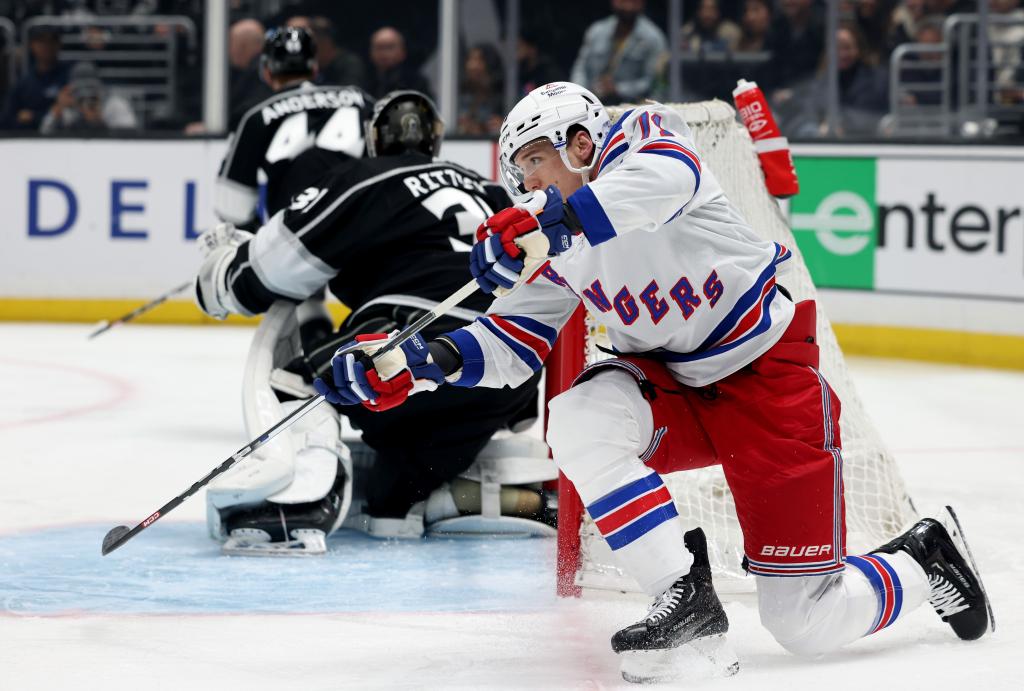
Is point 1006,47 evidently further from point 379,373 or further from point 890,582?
point 379,373

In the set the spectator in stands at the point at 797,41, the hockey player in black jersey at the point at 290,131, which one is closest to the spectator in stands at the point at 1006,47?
the spectator in stands at the point at 797,41

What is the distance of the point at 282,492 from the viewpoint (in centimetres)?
317

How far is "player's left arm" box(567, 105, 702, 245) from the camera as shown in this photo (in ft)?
7.08

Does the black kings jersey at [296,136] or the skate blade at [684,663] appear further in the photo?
the black kings jersey at [296,136]

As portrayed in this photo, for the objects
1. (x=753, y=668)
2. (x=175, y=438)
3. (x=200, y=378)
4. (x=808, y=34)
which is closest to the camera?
(x=753, y=668)

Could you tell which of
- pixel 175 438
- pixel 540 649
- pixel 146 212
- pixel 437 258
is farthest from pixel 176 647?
pixel 146 212

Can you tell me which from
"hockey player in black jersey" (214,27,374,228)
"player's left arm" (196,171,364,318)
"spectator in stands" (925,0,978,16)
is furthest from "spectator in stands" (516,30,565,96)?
"player's left arm" (196,171,364,318)

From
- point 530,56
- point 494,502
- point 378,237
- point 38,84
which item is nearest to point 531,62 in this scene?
point 530,56

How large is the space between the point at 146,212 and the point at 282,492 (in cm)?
435

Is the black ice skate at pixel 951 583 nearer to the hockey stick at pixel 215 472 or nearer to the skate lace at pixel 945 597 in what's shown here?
the skate lace at pixel 945 597

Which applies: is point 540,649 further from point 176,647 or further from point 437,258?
point 437,258

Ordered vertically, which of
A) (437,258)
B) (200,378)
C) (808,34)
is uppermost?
(808,34)

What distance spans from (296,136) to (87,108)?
123 inches

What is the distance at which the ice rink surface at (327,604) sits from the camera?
7.68ft
